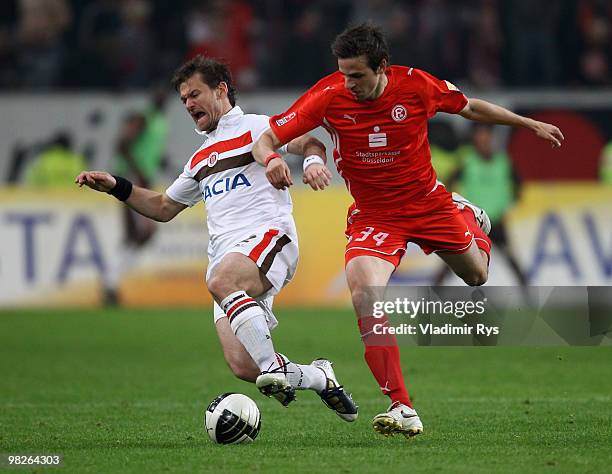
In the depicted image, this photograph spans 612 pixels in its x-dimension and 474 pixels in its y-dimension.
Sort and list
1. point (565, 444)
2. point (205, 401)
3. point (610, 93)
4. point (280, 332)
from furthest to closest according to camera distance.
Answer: point (610, 93) < point (280, 332) < point (205, 401) < point (565, 444)

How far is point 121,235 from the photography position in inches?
687

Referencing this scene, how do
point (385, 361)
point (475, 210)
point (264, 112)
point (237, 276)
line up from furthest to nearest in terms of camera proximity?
1. point (264, 112)
2. point (475, 210)
3. point (237, 276)
4. point (385, 361)

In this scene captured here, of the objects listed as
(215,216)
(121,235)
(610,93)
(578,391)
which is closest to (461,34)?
(610,93)

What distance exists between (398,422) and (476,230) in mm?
2132

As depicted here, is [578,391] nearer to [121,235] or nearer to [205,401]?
[205,401]

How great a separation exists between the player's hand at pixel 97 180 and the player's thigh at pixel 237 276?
857mm

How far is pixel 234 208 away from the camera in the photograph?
7867mm

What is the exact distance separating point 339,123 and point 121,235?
10.3 metres

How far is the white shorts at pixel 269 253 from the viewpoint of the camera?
25.2 ft

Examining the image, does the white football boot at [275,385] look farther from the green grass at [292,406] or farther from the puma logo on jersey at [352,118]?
the puma logo on jersey at [352,118]

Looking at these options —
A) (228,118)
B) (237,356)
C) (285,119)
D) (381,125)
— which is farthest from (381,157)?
(237,356)

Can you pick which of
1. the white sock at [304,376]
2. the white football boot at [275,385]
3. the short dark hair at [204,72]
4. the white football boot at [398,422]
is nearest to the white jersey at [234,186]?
the short dark hair at [204,72]

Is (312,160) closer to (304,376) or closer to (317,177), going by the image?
(317,177)

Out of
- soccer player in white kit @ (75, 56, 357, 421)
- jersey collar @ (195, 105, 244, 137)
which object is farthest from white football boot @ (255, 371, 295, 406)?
jersey collar @ (195, 105, 244, 137)
